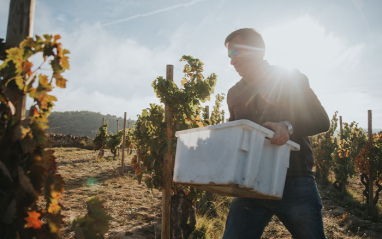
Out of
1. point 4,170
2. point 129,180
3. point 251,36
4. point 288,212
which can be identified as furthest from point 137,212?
point 4,170

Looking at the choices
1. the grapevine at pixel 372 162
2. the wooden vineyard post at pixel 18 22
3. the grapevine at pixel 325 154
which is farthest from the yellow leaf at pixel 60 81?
the grapevine at pixel 325 154

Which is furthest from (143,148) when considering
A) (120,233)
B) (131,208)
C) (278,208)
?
(278,208)

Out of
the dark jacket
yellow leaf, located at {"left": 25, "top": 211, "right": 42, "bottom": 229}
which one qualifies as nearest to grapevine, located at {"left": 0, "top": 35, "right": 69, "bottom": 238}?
yellow leaf, located at {"left": 25, "top": 211, "right": 42, "bottom": 229}

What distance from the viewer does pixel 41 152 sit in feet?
3.85

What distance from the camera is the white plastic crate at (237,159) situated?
1.33m

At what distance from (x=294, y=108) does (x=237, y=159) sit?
0.69 meters

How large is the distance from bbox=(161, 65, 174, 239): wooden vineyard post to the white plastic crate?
1.89 m

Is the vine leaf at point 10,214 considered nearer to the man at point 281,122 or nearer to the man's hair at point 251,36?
the man at point 281,122

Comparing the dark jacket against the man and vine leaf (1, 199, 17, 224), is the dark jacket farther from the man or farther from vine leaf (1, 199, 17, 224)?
vine leaf (1, 199, 17, 224)

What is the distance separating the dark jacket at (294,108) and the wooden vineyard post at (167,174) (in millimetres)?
2005

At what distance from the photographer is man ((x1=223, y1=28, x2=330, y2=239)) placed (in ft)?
5.31

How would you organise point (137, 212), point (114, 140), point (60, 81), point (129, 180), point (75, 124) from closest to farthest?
1. point (60, 81)
2. point (137, 212)
3. point (129, 180)
4. point (114, 140)
5. point (75, 124)

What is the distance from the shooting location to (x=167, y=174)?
3.59 metres

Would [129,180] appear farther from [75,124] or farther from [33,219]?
[75,124]
